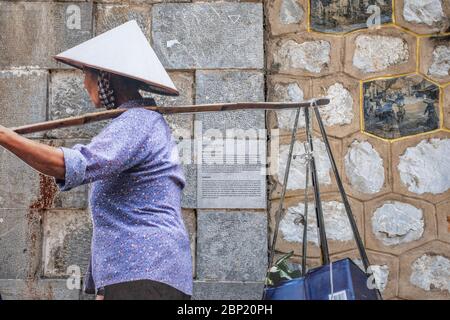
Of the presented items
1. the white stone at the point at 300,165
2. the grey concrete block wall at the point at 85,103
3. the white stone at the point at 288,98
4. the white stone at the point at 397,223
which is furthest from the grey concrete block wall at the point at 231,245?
the white stone at the point at 397,223

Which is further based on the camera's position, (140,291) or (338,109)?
(338,109)

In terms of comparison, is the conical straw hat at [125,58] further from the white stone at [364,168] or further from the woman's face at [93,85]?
the white stone at [364,168]

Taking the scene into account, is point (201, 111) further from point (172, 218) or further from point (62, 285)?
point (62, 285)

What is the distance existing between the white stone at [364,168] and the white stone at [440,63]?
53 cm

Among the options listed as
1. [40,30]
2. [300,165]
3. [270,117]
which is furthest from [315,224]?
[40,30]

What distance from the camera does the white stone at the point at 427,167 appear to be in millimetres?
3195

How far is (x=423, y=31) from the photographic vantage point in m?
3.29

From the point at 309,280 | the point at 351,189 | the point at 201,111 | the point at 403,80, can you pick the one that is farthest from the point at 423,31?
the point at 309,280

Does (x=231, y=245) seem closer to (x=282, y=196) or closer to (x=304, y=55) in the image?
(x=282, y=196)

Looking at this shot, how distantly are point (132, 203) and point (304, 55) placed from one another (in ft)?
4.86

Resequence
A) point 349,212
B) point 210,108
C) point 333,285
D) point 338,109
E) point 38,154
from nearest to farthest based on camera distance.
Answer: point 38,154, point 333,285, point 349,212, point 210,108, point 338,109

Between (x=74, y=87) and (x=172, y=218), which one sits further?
(x=74, y=87)

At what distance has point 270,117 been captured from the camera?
3.26 metres
